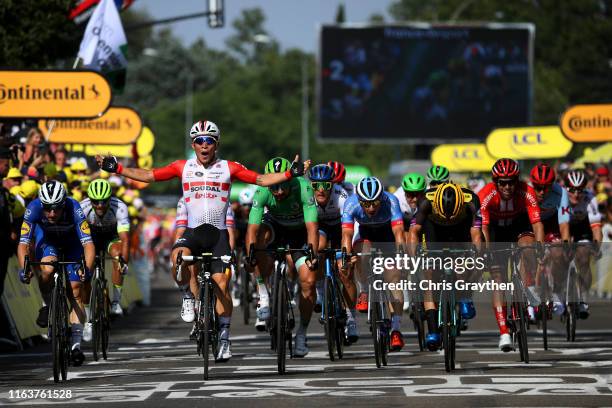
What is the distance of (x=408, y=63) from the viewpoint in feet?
176

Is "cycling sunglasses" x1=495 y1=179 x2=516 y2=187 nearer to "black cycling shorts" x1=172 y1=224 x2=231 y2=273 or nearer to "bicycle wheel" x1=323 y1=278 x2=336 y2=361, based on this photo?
"bicycle wheel" x1=323 y1=278 x2=336 y2=361

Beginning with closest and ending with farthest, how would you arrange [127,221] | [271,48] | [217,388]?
1. [217,388]
2. [127,221]
3. [271,48]

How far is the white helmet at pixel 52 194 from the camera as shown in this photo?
1520 centimetres

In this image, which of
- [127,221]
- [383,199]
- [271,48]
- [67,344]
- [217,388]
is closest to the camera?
[217,388]

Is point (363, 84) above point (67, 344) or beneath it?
above

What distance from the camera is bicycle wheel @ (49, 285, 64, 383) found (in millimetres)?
14203

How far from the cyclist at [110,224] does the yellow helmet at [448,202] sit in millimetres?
3786

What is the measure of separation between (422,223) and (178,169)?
2.25 metres

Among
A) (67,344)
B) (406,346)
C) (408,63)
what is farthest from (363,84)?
(67,344)

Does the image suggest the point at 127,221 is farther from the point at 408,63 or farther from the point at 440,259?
the point at 408,63

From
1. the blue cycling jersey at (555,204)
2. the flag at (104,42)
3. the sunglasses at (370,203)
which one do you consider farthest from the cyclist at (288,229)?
the flag at (104,42)

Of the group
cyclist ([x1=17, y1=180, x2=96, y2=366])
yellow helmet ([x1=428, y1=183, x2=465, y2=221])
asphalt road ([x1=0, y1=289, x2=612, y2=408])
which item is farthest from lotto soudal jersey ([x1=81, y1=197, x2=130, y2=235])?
yellow helmet ([x1=428, y1=183, x2=465, y2=221])

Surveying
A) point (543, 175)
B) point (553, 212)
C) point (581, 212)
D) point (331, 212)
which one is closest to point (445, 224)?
point (331, 212)

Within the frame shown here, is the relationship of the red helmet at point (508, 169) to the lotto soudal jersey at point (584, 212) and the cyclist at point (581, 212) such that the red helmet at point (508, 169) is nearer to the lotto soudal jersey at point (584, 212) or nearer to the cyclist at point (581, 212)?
the cyclist at point (581, 212)
